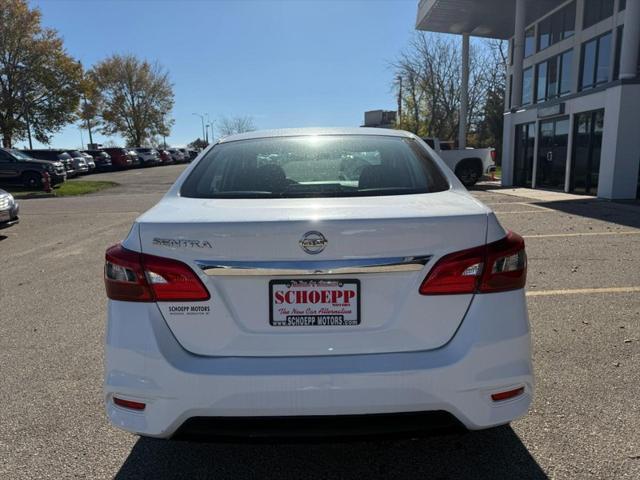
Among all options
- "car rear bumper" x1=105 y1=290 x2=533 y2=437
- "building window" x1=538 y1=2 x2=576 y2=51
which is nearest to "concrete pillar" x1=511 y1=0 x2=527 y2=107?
"building window" x1=538 y1=2 x2=576 y2=51

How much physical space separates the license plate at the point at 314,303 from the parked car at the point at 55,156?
2609cm

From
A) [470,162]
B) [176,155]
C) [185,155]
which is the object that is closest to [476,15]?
[470,162]

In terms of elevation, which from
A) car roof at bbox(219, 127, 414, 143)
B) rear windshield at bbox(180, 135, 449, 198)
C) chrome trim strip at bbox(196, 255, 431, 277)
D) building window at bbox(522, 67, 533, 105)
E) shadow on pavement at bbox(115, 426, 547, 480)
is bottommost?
shadow on pavement at bbox(115, 426, 547, 480)

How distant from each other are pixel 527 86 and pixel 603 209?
38.7ft

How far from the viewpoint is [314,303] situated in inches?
78.5

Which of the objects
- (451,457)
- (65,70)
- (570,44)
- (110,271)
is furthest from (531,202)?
(65,70)

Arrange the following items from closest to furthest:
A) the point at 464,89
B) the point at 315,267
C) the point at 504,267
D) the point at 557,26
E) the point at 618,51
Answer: the point at 315,267
the point at 504,267
the point at 618,51
the point at 557,26
the point at 464,89

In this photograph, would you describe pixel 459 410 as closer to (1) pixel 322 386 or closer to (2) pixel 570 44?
(1) pixel 322 386

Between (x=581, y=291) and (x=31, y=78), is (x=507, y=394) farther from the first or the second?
(x=31, y=78)

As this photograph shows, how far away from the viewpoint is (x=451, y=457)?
8.29 ft

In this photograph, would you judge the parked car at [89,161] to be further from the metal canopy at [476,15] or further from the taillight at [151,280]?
the taillight at [151,280]

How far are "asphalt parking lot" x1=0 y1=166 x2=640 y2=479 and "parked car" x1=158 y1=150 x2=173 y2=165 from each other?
4672 cm

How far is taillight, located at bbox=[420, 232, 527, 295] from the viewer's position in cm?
200

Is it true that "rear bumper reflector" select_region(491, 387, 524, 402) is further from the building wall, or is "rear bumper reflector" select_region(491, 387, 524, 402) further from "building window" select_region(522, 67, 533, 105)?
"building window" select_region(522, 67, 533, 105)
